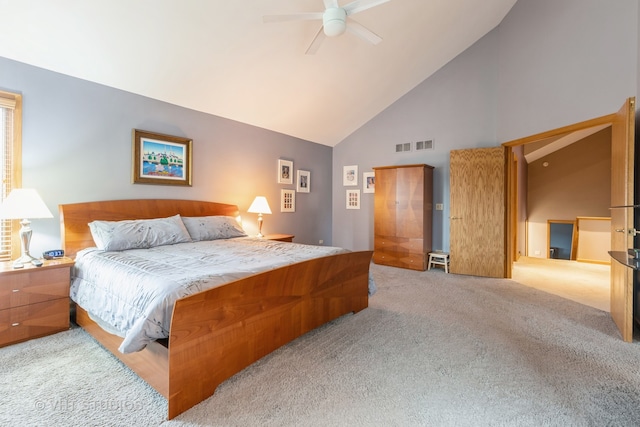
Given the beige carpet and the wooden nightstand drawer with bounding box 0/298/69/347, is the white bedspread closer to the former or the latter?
the wooden nightstand drawer with bounding box 0/298/69/347

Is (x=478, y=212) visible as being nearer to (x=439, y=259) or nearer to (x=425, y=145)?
(x=439, y=259)

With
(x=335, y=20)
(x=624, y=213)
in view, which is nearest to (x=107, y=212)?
(x=335, y=20)

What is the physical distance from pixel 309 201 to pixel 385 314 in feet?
10.7

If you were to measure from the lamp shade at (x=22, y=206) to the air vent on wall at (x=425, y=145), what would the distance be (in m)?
5.05

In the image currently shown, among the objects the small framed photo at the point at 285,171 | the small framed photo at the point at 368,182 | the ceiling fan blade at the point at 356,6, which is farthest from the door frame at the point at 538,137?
the small framed photo at the point at 285,171

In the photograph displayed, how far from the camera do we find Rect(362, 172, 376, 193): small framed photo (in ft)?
18.9

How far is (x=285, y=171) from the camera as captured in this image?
527cm

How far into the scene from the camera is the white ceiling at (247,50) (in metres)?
2.60

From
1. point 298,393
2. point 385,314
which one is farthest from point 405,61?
point 298,393

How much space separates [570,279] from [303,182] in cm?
445

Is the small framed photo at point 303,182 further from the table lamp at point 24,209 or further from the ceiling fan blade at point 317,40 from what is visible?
the table lamp at point 24,209

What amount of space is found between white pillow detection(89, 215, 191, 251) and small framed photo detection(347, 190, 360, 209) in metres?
3.45

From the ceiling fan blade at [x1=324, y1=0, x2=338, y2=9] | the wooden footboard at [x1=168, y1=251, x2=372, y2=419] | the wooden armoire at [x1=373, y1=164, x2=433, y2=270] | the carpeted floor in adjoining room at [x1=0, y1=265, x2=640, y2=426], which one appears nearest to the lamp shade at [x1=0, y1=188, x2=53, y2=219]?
the carpeted floor in adjoining room at [x1=0, y1=265, x2=640, y2=426]

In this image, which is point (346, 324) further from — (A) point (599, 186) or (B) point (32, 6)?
(A) point (599, 186)
